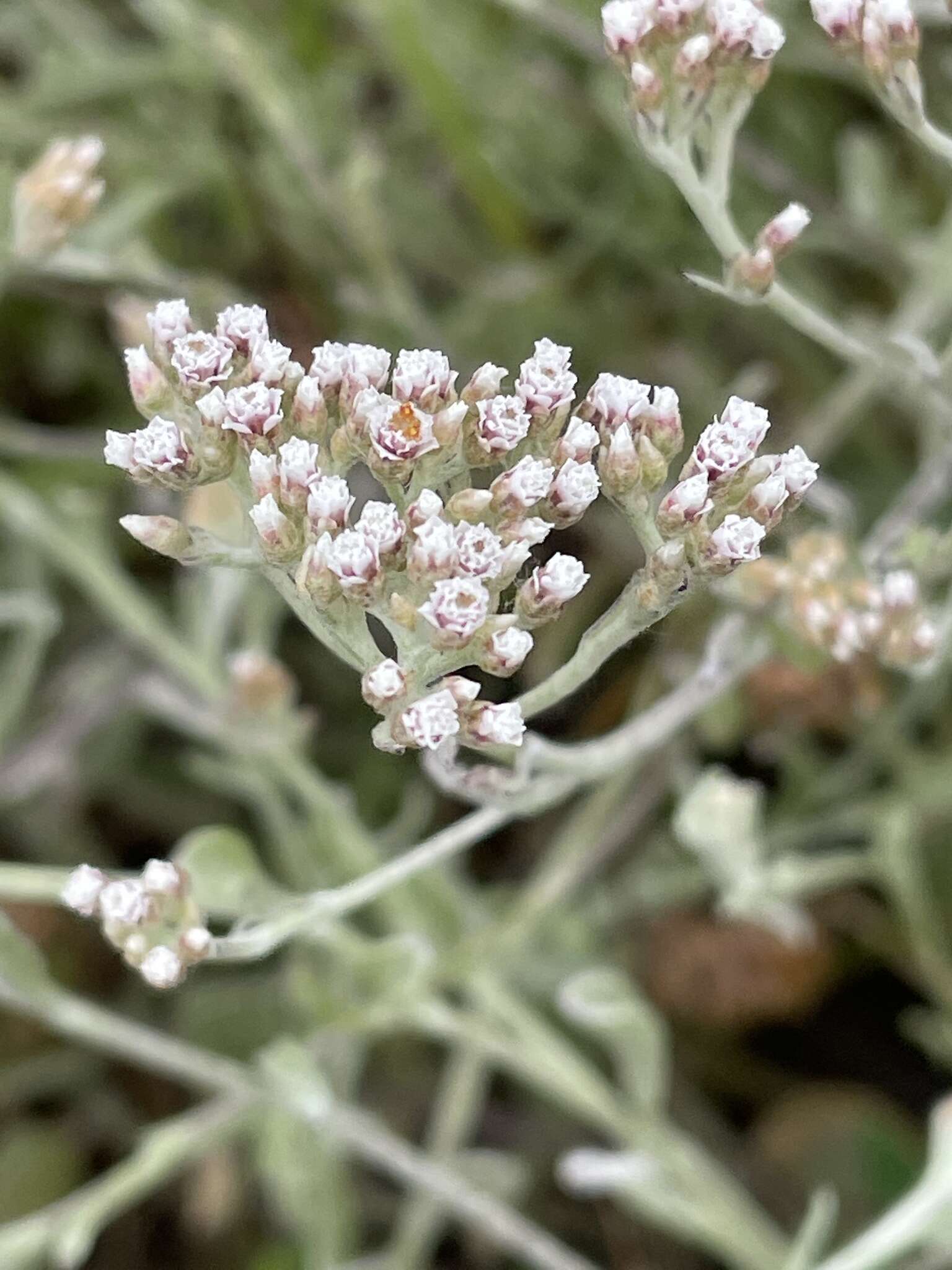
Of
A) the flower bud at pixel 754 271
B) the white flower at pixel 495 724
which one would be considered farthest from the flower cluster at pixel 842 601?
the white flower at pixel 495 724

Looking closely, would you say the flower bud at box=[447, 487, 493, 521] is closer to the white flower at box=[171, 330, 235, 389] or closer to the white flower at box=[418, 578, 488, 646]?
the white flower at box=[418, 578, 488, 646]

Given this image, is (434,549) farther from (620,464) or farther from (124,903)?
(124,903)

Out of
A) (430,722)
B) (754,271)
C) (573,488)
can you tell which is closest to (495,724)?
(430,722)

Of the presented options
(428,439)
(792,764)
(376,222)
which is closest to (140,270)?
(376,222)

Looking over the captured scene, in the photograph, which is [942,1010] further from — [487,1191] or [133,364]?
[133,364]

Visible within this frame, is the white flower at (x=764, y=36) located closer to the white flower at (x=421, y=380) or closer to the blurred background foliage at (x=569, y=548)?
the white flower at (x=421, y=380)

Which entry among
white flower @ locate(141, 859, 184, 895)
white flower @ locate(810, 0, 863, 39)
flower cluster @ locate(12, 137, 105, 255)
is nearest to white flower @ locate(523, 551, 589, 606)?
white flower @ locate(141, 859, 184, 895)

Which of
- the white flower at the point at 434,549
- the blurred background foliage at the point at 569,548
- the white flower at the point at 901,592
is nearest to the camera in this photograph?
the white flower at the point at 434,549
